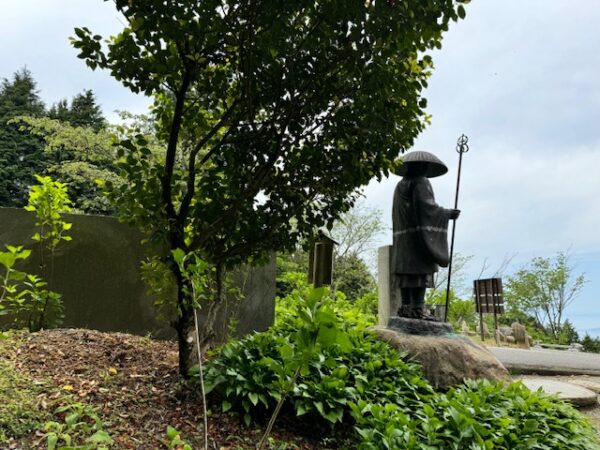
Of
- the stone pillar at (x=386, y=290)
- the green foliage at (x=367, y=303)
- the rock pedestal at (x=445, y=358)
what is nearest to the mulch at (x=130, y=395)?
the rock pedestal at (x=445, y=358)

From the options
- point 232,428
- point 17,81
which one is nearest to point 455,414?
point 232,428

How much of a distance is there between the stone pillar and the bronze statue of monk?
77 cm

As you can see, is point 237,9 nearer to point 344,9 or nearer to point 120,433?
point 344,9

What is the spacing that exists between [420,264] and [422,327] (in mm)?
964

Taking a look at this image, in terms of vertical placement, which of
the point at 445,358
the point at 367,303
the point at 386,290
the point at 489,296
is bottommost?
the point at 445,358

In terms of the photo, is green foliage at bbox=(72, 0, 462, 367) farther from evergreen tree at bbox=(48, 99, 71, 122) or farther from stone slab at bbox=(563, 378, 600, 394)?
evergreen tree at bbox=(48, 99, 71, 122)

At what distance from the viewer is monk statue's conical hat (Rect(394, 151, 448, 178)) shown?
5977 millimetres

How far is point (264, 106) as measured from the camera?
3.36m

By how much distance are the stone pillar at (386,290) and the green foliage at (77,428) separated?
4864 mm

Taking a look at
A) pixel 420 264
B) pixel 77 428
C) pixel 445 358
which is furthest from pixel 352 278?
pixel 77 428

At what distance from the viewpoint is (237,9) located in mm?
2844

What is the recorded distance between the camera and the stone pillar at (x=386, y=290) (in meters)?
6.78

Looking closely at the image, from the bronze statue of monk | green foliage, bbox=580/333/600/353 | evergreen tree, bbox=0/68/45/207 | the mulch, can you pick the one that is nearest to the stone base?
the bronze statue of monk

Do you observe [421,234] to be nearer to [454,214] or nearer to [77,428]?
A: [454,214]
